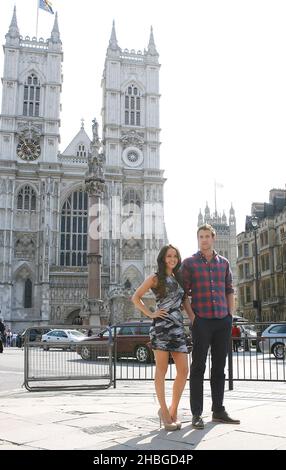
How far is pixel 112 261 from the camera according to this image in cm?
5047

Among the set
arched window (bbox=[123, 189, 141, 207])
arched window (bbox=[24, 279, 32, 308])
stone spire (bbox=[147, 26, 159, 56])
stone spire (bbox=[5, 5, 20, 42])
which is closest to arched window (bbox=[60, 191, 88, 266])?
arched window (bbox=[24, 279, 32, 308])

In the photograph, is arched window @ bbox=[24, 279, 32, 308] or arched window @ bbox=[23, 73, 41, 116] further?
arched window @ bbox=[23, 73, 41, 116]

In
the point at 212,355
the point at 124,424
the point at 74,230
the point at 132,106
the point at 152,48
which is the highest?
the point at 152,48

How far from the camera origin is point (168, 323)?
4.95 metres

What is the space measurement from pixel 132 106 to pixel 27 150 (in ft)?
41.3

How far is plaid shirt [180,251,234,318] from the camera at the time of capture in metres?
5.04

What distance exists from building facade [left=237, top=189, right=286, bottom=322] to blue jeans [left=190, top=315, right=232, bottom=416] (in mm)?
33452

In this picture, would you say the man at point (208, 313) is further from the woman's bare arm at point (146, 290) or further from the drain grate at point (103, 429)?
the drain grate at point (103, 429)

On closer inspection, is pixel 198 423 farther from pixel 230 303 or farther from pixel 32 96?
pixel 32 96

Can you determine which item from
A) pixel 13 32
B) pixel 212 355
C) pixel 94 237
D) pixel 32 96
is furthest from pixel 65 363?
pixel 13 32

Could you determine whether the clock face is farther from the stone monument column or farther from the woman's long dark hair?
the woman's long dark hair

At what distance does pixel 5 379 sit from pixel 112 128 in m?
46.1

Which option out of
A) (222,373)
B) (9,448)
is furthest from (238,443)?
(9,448)
